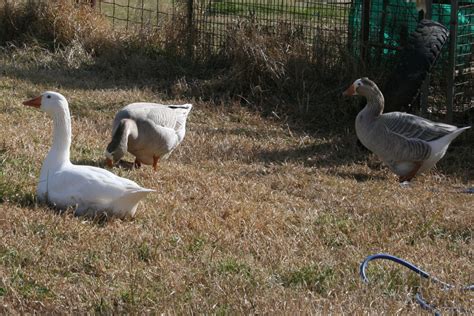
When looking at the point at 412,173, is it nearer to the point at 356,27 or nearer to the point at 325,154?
the point at 325,154

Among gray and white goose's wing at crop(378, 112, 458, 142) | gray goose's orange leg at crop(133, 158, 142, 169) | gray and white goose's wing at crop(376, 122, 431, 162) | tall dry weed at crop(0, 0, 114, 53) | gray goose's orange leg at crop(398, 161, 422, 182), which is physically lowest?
gray goose's orange leg at crop(398, 161, 422, 182)

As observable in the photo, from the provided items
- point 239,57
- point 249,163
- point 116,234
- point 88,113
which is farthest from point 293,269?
point 239,57

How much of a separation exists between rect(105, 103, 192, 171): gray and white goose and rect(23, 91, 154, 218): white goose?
49.0 inches

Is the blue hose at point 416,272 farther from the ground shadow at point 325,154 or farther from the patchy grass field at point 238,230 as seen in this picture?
the ground shadow at point 325,154

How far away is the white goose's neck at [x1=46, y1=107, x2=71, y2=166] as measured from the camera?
253 inches

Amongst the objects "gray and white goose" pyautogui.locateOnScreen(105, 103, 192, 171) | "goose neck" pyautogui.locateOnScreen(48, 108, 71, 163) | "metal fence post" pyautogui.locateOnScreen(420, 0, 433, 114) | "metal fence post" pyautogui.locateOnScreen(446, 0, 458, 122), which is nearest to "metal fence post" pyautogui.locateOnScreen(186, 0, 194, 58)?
"metal fence post" pyautogui.locateOnScreen(420, 0, 433, 114)

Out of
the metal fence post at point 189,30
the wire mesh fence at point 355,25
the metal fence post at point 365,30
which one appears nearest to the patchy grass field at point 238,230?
the wire mesh fence at point 355,25

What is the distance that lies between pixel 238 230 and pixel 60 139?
4.81ft

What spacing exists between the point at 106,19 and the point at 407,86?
5.70m

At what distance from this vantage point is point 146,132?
8031mm

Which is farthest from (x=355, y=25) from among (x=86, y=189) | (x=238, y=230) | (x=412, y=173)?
(x=86, y=189)

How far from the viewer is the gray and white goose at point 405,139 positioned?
874 centimetres

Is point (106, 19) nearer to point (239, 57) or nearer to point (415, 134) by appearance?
point (239, 57)

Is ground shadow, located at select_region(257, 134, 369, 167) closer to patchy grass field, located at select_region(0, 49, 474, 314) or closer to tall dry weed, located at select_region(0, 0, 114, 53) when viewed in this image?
patchy grass field, located at select_region(0, 49, 474, 314)
